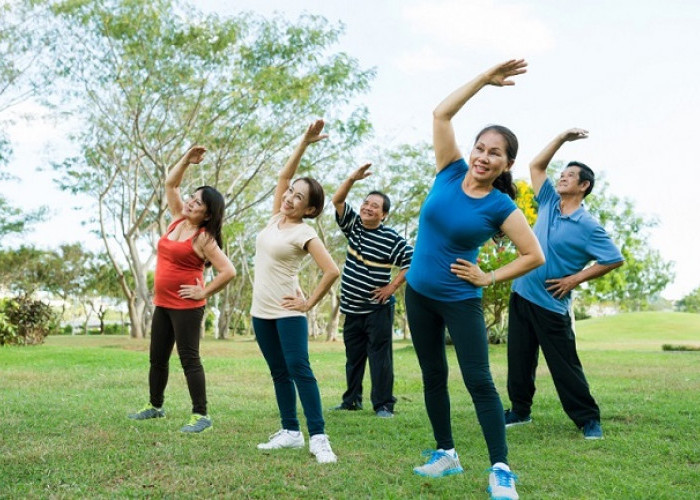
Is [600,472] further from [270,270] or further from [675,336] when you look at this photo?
[675,336]

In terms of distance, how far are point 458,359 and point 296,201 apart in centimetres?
168

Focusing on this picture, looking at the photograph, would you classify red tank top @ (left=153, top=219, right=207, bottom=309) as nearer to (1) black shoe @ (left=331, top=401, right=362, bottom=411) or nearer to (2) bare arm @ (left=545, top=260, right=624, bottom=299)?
(1) black shoe @ (left=331, top=401, right=362, bottom=411)

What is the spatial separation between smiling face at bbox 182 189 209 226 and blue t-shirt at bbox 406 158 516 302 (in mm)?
2396

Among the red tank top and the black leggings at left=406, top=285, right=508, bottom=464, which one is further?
the red tank top

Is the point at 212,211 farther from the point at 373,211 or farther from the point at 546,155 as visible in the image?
the point at 546,155

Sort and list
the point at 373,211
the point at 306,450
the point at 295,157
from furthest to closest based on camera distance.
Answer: the point at 373,211, the point at 295,157, the point at 306,450

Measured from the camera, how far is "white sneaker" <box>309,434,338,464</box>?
4730 millimetres

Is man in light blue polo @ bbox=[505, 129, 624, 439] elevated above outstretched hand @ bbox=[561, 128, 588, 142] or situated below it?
below

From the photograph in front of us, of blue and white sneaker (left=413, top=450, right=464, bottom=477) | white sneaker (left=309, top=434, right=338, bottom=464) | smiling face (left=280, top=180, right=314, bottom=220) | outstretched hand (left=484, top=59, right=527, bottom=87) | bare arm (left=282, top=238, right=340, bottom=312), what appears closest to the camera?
outstretched hand (left=484, top=59, right=527, bottom=87)

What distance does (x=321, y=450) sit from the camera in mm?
4824

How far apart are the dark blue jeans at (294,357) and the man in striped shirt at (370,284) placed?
6.80ft

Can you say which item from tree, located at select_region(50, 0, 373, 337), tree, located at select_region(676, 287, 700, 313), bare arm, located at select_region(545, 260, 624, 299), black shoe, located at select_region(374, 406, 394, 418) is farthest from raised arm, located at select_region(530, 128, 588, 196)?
tree, located at select_region(676, 287, 700, 313)

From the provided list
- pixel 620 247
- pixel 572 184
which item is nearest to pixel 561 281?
pixel 572 184

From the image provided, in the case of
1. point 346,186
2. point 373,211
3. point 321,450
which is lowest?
point 321,450
